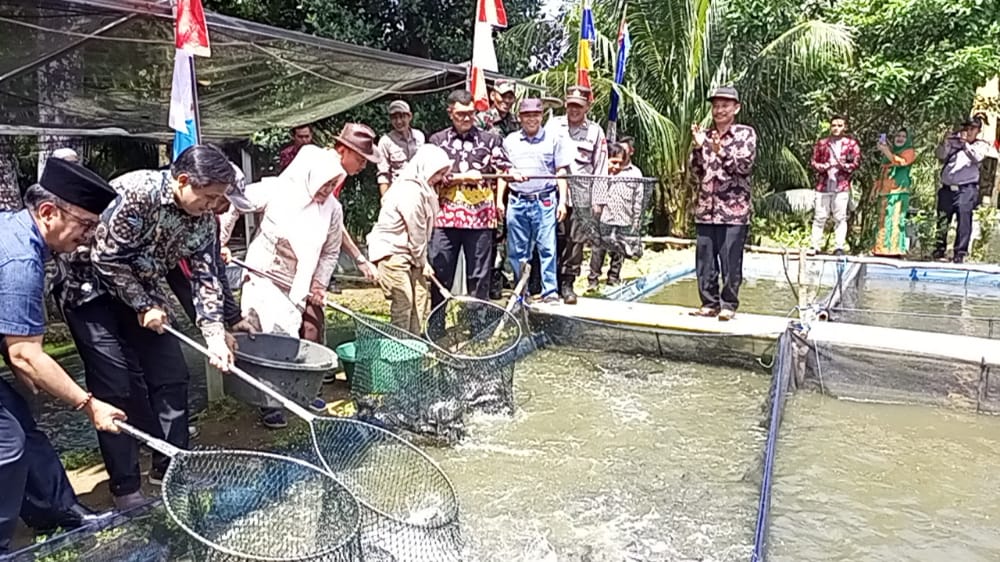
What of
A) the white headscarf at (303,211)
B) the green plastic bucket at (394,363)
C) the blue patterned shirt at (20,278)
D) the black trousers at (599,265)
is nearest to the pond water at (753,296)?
the black trousers at (599,265)

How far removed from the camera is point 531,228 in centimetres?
575

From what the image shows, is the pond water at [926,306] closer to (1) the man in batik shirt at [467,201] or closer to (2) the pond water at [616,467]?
(2) the pond water at [616,467]

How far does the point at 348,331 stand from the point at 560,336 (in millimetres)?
1610

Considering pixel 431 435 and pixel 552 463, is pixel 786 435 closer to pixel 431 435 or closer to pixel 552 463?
pixel 552 463

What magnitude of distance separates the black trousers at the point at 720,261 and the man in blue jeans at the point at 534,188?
1.06 metres

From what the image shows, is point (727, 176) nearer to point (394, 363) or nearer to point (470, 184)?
point (470, 184)

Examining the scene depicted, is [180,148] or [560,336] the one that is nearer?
[180,148]

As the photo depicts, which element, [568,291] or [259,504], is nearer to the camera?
[259,504]

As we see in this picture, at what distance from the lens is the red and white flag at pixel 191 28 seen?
3719mm

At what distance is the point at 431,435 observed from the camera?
4090 millimetres

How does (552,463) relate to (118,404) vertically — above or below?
below

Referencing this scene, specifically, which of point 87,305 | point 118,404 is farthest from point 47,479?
point 87,305

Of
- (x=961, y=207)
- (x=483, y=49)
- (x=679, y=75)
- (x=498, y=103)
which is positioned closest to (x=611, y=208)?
(x=498, y=103)

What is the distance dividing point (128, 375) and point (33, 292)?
912 mm
